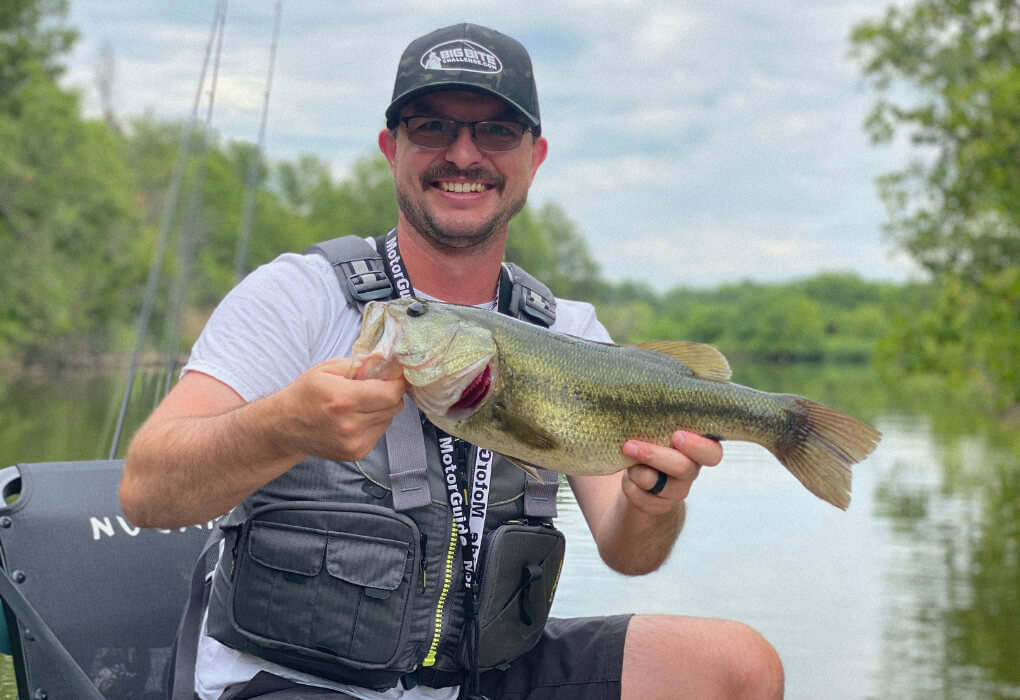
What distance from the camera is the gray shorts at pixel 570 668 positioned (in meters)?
3.04

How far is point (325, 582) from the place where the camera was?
8.82 ft

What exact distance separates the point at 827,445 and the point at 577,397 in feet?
2.21

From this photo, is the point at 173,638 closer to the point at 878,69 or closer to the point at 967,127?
the point at 967,127

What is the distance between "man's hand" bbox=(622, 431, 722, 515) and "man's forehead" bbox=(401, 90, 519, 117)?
1.16m

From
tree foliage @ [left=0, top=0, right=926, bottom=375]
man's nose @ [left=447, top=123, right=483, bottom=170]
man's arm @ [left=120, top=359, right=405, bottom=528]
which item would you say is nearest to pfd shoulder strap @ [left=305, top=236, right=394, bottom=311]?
man's nose @ [left=447, top=123, right=483, bottom=170]

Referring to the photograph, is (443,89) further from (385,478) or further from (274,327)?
(385,478)

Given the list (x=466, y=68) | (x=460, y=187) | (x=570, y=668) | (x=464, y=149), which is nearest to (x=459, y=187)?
(x=460, y=187)

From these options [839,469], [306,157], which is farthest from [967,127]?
[306,157]

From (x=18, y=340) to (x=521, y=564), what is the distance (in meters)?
33.2

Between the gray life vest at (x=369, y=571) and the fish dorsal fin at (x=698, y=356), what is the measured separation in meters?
0.60

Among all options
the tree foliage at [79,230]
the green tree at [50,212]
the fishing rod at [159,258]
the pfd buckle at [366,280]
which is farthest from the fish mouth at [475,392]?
the green tree at [50,212]

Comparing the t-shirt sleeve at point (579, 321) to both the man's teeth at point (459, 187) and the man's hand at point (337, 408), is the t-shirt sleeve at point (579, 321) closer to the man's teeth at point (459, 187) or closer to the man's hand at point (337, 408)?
the man's teeth at point (459, 187)

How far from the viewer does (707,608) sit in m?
8.94

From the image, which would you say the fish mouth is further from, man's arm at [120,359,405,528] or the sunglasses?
the sunglasses
